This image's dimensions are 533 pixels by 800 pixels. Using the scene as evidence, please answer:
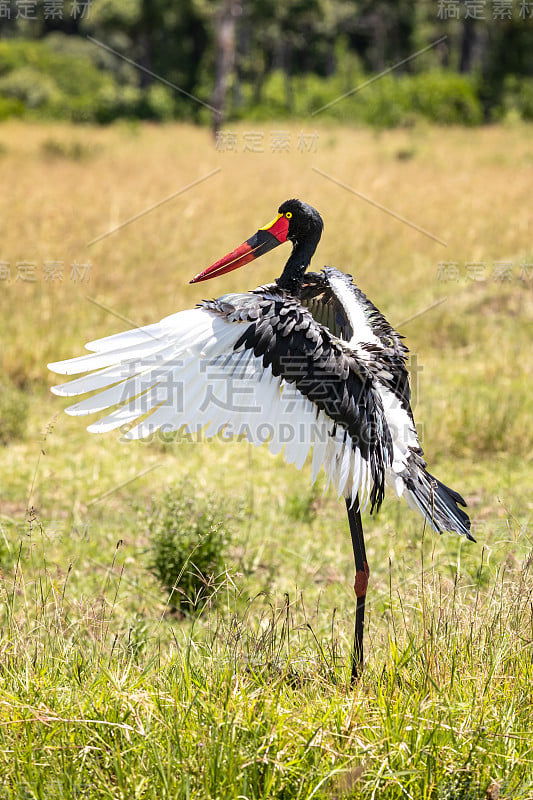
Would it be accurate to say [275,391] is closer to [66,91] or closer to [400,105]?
A: [400,105]

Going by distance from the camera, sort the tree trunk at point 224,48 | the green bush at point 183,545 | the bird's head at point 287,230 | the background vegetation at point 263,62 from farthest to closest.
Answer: the background vegetation at point 263,62, the tree trunk at point 224,48, the green bush at point 183,545, the bird's head at point 287,230

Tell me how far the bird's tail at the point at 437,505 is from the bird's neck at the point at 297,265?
1.07 meters

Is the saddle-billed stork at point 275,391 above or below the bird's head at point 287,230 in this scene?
below

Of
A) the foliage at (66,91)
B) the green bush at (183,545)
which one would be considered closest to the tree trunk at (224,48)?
the foliage at (66,91)

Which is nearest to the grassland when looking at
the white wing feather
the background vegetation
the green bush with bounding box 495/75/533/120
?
the white wing feather

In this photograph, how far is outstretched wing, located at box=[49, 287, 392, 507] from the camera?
290cm

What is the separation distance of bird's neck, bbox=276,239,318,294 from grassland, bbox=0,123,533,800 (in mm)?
1361

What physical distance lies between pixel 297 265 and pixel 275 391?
33.3 inches

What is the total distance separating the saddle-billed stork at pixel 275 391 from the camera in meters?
2.91

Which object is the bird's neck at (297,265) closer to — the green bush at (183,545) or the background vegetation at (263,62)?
the green bush at (183,545)

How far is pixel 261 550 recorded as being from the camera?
4754 mm

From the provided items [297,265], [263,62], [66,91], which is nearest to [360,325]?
[297,265]

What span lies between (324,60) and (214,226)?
44.3m

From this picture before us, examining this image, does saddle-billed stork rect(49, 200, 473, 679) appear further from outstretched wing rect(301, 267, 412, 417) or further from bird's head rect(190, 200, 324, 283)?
bird's head rect(190, 200, 324, 283)
